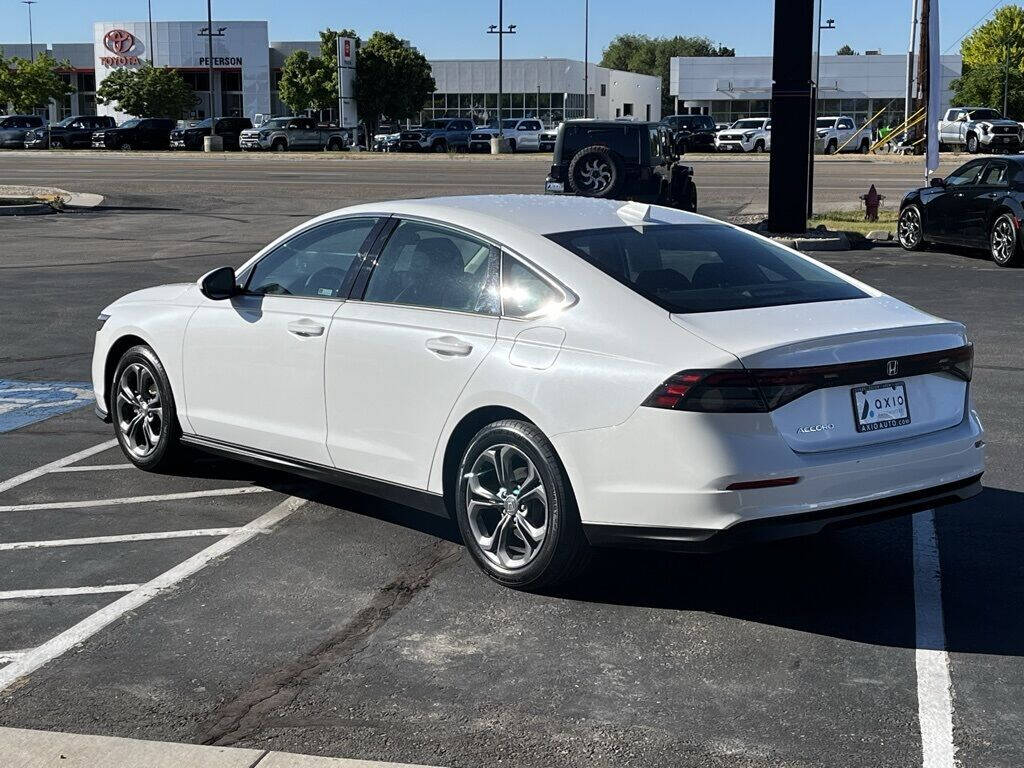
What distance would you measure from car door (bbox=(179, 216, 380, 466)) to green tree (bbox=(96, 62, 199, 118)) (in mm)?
79851

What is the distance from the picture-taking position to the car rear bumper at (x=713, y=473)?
4688 millimetres

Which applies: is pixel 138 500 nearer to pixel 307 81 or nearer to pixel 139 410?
pixel 139 410

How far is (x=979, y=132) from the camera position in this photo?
2090 inches

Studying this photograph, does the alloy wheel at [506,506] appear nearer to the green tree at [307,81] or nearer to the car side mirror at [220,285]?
the car side mirror at [220,285]

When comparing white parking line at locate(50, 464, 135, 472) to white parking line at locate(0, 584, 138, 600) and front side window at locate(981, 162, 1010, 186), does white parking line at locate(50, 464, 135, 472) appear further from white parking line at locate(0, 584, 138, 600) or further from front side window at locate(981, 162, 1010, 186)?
front side window at locate(981, 162, 1010, 186)

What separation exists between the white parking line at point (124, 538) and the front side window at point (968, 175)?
14746mm

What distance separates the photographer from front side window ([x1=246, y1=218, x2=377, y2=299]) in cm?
625

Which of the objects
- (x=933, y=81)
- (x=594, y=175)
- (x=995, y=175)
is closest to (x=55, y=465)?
(x=995, y=175)

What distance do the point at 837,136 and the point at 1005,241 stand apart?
145ft

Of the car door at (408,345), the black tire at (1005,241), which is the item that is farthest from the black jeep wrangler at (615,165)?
the car door at (408,345)

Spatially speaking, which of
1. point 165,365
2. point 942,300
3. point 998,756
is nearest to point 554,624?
point 998,756

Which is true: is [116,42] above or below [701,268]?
above

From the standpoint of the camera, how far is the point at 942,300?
14.2 meters

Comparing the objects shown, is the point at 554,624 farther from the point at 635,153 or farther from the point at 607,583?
the point at 635,153
